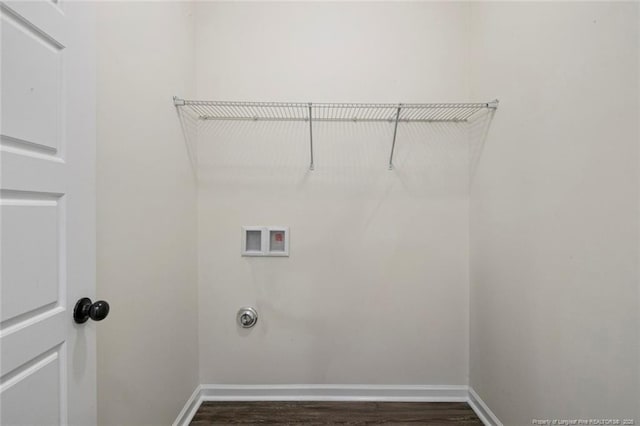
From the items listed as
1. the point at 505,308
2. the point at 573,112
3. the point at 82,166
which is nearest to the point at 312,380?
the point at 505,308

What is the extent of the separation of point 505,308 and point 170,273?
1.66 metres

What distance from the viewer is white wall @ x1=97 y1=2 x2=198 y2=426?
92cm

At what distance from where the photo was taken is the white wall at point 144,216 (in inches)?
36.2

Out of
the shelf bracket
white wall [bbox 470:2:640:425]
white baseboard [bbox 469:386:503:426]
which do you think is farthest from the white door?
white baseboard [bbox 469:386:503:426]

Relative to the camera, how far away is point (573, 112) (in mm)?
934

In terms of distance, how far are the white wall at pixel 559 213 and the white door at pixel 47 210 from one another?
156cm

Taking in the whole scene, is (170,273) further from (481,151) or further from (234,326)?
(481,151)

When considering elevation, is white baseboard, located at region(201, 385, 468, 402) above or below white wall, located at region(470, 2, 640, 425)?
below

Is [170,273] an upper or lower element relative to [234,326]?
upper

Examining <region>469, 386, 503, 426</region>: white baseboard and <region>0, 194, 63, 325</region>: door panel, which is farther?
<region>469, 386, 503, 426</region>: white baseboard

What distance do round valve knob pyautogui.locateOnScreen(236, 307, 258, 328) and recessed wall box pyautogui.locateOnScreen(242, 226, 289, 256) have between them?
0.33 meters

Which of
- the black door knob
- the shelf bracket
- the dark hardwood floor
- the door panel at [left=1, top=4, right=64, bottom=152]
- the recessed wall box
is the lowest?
the dark hardwood floor

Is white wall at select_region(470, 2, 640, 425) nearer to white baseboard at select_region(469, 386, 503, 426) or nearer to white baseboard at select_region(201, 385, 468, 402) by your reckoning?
white baseboard at select_region(469, 386, 503, 426)

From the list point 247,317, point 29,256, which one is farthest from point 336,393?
point 29,256
